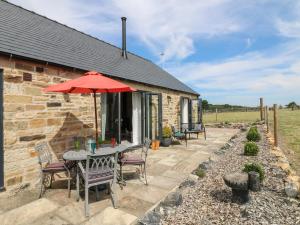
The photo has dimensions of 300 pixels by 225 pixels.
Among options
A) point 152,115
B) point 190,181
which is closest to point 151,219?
point 190,181

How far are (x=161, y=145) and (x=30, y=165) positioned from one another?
5.78 meters

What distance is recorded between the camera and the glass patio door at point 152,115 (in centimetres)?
943

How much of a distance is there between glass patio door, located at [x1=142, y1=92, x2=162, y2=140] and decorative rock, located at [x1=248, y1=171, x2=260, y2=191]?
555 cm

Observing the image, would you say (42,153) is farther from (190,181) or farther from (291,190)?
(291,190)

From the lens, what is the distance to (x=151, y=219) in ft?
10.9

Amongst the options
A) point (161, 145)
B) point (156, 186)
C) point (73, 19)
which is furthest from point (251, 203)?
point (73, 19)

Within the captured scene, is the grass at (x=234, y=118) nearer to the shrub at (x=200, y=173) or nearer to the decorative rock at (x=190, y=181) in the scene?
the shrub at (x=200, y=173)

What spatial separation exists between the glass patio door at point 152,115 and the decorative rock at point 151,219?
19.6ft

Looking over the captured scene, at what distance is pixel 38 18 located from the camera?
319 inches

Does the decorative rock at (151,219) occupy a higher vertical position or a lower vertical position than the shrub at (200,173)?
lower

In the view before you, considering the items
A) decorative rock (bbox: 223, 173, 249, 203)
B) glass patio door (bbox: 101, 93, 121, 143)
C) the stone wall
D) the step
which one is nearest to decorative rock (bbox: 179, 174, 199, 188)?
decorative rock (bbox: 223, 173, 249, 203)

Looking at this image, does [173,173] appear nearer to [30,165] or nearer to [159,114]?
[30,165]

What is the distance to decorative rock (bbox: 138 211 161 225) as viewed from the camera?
3.24 m

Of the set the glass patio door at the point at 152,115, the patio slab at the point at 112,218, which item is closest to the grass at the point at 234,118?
the glass patio door at the point at 152,115
